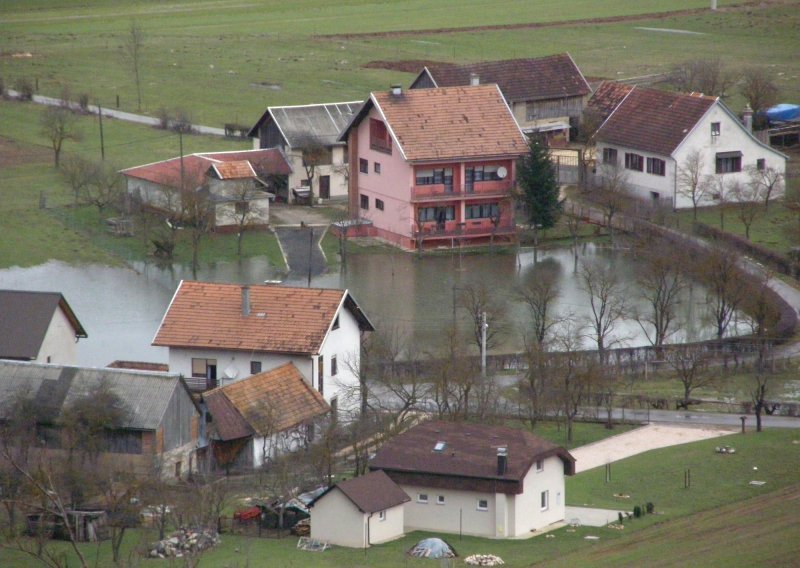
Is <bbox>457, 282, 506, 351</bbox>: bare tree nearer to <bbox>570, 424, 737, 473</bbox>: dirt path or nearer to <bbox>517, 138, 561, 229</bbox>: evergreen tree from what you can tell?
<bbox>570, 424, 737, 473</bbox>: dirt path

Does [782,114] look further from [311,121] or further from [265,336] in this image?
[265,336]

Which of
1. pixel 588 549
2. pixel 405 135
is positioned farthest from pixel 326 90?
pixel 588 549

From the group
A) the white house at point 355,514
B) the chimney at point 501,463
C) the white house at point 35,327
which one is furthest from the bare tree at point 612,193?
the white house at point 355,514

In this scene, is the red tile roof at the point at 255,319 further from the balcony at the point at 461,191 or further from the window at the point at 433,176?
the window at the point at 433,176

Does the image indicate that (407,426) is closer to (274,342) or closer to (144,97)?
(274,342)

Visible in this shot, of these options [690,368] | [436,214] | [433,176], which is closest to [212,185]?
[433,176]

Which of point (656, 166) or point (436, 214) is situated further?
point (656, 166)
